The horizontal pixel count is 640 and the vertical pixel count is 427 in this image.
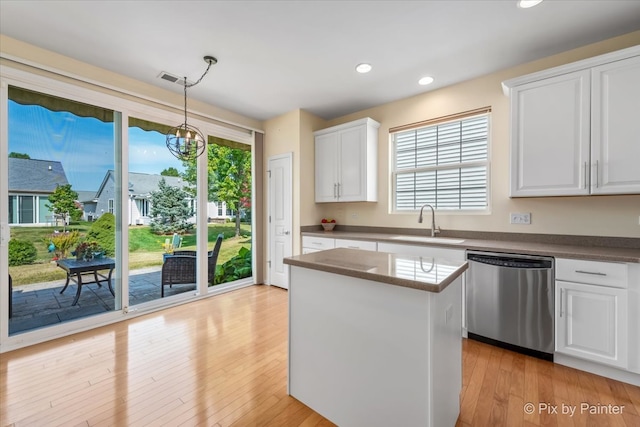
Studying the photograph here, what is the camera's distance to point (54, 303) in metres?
2.72

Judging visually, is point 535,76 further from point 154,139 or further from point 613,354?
point 154,139

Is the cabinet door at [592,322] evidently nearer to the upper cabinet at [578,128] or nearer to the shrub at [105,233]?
the upper cabinet at [578,128]

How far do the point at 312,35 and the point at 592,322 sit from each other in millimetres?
3233

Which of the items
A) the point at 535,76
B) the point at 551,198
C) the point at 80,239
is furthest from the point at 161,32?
the point at 551,198

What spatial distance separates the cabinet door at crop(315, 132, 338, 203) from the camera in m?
4.08

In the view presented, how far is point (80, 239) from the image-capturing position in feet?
9.30

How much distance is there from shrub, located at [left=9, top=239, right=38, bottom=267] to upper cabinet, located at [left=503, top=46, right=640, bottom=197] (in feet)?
15.4

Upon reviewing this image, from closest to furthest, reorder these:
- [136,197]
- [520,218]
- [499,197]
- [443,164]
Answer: [520,218] < [499,197] < [136,197] < [443,164]

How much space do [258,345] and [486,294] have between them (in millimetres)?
2162

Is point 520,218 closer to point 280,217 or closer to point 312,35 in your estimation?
point 312,35

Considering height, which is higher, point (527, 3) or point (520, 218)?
point (527, 3)

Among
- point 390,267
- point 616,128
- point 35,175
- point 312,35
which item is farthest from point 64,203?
point 616,128

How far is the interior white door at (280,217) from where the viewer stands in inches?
166

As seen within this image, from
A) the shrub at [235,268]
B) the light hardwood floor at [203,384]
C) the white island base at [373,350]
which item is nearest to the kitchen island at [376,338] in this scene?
the white island base at [373,350]
